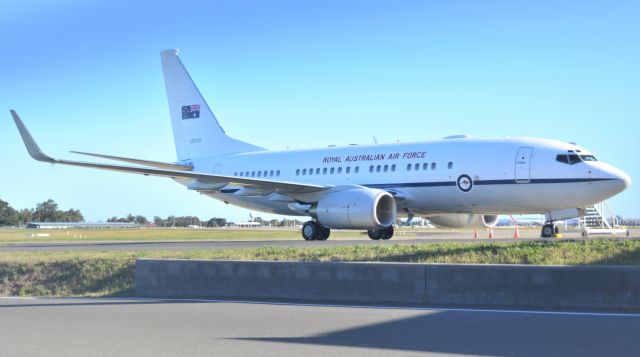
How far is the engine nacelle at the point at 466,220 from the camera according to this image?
2677 cm

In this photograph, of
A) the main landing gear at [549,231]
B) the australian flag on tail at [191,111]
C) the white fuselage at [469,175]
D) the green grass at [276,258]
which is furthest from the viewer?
the australian flag on tail at [191,111]

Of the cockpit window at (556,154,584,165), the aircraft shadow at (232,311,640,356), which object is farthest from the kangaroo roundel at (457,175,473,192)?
the aircraft shadow at (232,311,640,356)

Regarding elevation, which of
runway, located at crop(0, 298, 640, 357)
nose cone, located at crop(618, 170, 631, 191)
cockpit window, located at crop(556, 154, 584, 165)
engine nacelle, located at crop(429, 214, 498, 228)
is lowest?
runway, located at crop(0, 298, 640, 357)

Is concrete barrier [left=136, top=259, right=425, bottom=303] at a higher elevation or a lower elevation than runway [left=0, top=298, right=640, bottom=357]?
higher

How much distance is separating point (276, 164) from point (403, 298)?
19.8 meters

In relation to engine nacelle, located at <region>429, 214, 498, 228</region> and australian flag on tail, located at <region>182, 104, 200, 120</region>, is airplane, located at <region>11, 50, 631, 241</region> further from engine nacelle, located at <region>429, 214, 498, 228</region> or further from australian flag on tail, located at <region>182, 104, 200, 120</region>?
australian flag on tail, located at <region>182, 104, 200, 120</region>

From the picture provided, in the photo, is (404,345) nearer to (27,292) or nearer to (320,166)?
(27,292)

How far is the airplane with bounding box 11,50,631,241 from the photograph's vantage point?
71.7 ft

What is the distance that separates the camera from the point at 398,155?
25516 millimetres

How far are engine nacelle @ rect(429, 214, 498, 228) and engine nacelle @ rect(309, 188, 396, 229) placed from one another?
163 inches

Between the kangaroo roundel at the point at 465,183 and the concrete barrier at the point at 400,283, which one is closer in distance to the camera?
the concrete barrier at the point at 400,283

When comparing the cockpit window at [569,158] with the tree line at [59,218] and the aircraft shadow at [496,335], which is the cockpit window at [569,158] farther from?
the tree line at [59,218]

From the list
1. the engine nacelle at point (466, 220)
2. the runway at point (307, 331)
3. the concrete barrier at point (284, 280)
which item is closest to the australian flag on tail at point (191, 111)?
the engine nacelle at point (466, 220)

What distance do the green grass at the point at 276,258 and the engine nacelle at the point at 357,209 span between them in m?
7.32
